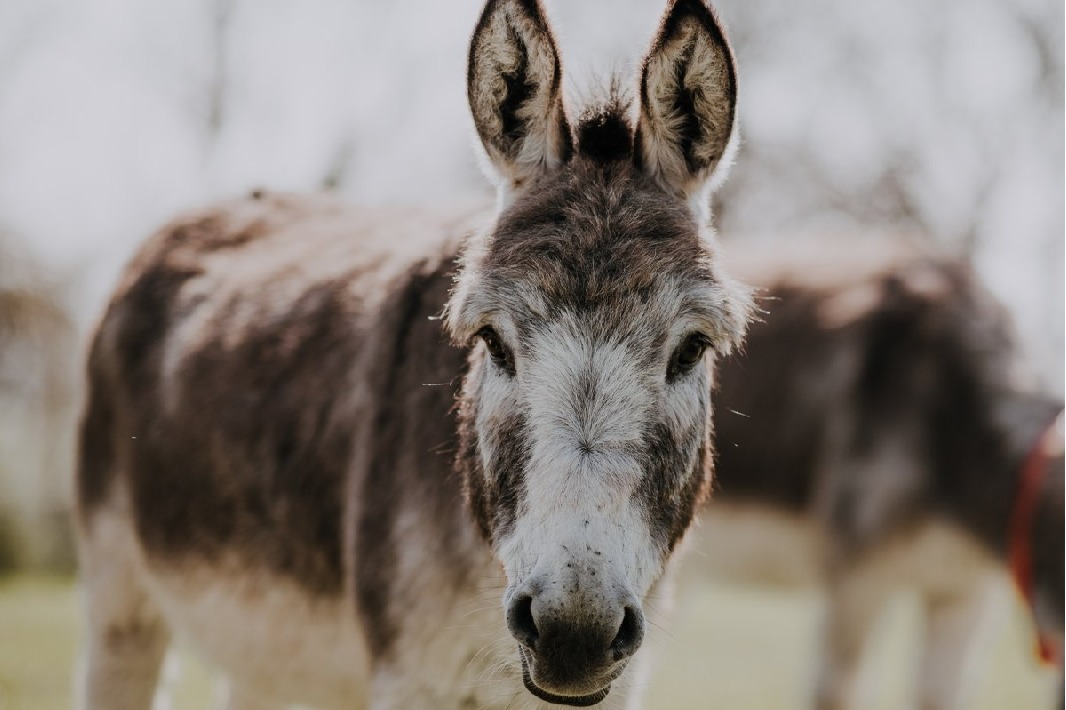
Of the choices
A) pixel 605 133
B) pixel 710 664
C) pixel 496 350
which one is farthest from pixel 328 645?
pixel 710 664

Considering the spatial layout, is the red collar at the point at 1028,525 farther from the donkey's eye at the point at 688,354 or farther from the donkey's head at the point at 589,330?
the donkey's eye at the point at 688,354

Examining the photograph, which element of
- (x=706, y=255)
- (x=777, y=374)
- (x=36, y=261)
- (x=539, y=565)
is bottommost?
(x=36, y=261)

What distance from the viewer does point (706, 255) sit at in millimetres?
2336

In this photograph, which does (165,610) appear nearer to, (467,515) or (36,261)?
(467,515)

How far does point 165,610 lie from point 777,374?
4.22m

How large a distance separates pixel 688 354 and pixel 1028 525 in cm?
361

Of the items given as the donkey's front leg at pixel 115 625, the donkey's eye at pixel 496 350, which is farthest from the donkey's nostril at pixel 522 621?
the donkey's front leg at pixel 115 625

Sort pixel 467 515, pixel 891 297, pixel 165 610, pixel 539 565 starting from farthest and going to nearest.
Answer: pixel 891 297, pixel 165 610, pixel 467 515, pixel 539 565

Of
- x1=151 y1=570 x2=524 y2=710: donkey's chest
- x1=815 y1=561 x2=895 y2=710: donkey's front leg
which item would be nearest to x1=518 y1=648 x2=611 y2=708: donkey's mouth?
x1=151 y1=570 x2=524 y2=710: donkey's chest

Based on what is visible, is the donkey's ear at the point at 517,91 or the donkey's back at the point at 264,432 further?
the donkey's back at the point at 264,432

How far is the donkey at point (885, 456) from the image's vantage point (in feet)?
18.4

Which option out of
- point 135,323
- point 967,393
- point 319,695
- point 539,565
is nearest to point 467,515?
point 539,565

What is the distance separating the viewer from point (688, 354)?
2.27 m

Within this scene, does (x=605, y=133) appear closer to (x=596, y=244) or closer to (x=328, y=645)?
(x=596, y=244)
